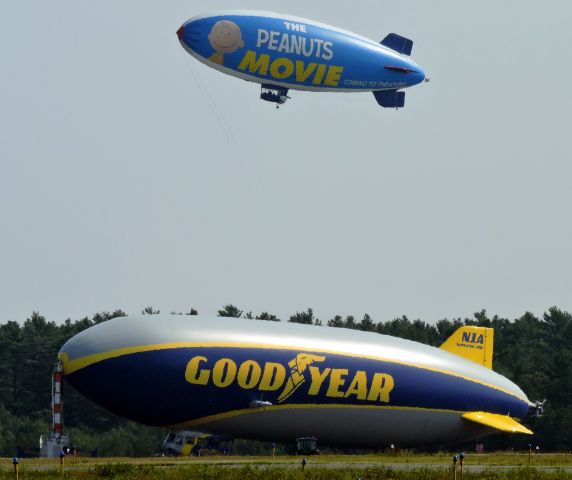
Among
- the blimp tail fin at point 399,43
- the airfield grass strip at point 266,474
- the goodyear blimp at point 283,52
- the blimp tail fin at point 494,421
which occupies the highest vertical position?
the blimp tail fin at point 399,43

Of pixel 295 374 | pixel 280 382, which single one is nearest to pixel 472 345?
pixel 295 374

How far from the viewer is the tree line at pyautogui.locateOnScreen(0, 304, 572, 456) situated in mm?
110562

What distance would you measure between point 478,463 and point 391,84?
4341 centimetres

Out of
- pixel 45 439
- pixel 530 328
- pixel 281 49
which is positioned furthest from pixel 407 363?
pixel 530 328

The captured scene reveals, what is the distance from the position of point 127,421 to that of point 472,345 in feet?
180

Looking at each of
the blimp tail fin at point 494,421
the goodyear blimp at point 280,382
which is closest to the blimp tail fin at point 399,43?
the goodyear blimp at point 280,382

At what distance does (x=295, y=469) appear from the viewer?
197ft

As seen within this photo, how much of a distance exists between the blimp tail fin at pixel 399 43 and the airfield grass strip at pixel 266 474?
57563mm

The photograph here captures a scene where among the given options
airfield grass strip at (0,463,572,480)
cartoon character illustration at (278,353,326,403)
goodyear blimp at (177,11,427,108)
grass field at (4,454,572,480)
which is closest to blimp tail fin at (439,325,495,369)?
grass field at (4,454,572,480)

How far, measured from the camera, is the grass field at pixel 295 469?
2221 inches

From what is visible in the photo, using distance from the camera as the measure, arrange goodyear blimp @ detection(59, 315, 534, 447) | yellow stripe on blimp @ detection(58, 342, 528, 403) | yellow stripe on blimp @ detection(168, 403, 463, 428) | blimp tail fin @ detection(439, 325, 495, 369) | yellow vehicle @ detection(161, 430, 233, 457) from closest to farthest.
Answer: yellow stripe on blimp @ detection(58, 342, 528, 403) < goodyear blimp @ detection(59, 315, 534, 447) < yellow stripe on blimp @ detection(168, 403, 463, 428) < yellow vehicle @ detection(161, 430, 233, 457) < blimp tail fin @ detection(439, 325, 495, 369)

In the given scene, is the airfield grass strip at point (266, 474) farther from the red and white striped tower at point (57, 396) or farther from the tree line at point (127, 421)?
the tree line at point (127, 421)

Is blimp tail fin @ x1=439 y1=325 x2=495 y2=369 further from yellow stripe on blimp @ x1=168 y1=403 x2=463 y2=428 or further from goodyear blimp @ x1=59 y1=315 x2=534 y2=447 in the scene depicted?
yellow stripe on blimp @ x1=168 y1=403 x2=463 y2=428

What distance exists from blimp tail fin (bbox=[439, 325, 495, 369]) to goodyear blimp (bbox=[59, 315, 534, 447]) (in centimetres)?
370
